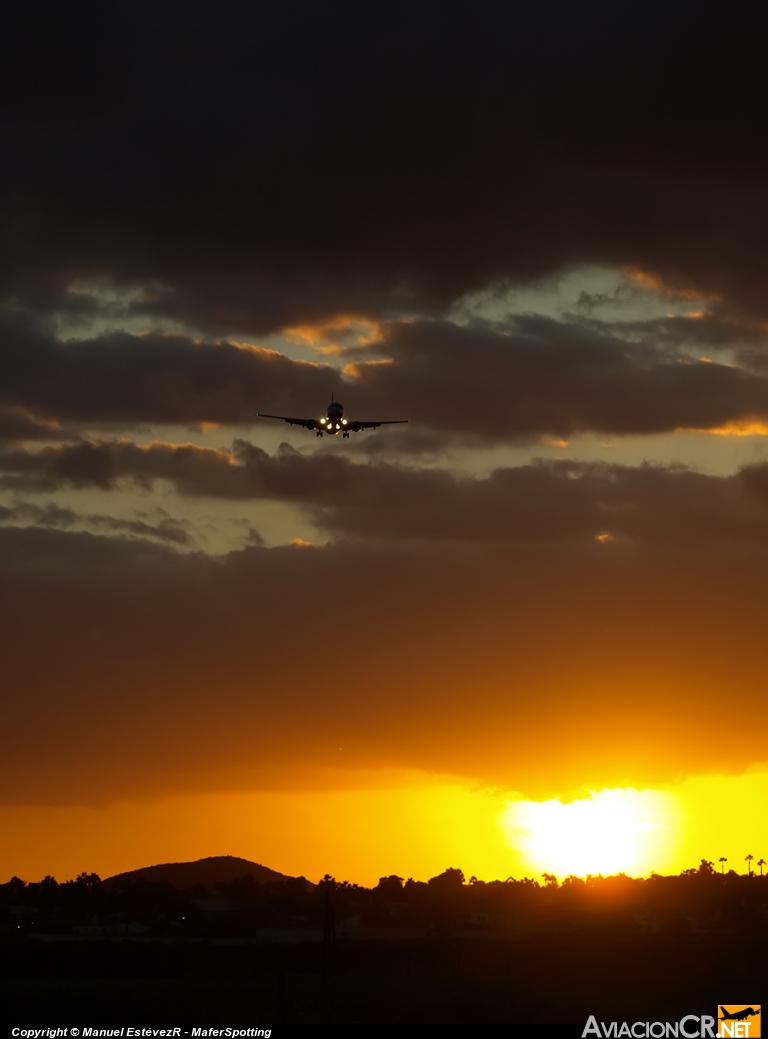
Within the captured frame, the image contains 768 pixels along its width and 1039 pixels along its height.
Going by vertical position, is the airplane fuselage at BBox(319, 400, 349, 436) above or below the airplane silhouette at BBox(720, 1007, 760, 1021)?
above

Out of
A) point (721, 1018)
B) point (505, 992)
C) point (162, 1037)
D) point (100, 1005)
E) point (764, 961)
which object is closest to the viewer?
point (162, 1037)

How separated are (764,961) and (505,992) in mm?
44751

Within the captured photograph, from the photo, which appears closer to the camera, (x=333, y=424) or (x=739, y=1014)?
(x=739, y=1014)

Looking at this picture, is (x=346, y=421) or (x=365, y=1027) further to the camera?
(x=346, y=421)

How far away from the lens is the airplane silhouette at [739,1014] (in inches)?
5948

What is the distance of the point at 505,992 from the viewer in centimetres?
17200

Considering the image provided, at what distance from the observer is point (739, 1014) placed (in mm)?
154000

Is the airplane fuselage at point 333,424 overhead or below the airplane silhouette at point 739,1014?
overhead

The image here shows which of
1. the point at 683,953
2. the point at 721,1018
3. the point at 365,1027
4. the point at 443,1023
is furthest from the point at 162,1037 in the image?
the point at 683,953

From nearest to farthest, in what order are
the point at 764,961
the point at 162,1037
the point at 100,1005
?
the point at 162,1037, the point at 100,1005, the point at 764,961

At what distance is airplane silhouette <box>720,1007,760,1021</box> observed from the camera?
496 ft

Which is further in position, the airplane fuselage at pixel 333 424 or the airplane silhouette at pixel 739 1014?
the airplane fuselage at pixel 333 424

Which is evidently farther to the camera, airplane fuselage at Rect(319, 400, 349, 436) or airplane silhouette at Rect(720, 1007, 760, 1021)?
airplane fuselage at Rect(319, 400, 349, 436)

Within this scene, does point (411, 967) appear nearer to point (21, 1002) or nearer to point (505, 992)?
point (505, 992)
